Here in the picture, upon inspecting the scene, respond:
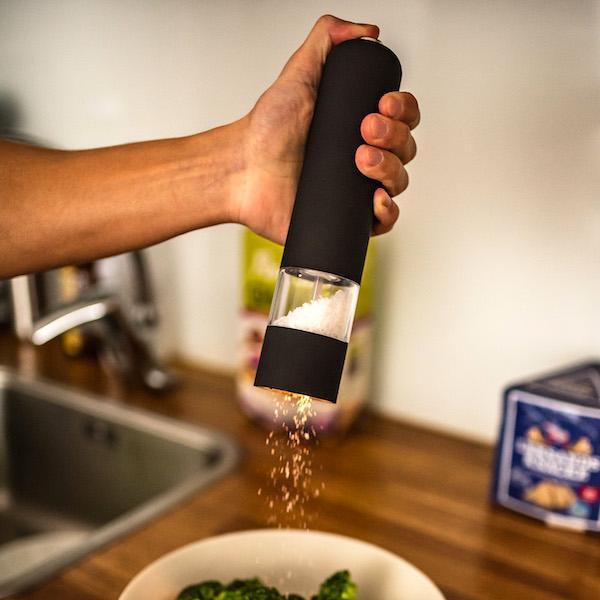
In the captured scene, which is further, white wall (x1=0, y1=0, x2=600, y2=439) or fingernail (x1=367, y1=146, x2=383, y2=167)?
white wall (x1=0, y1=0, x2=600, y2=439)

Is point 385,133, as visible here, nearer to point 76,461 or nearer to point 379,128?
point 379,128

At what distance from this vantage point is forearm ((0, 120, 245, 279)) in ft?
2.48

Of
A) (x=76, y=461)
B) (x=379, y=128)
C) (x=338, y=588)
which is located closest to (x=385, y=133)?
(x=379, y=128)

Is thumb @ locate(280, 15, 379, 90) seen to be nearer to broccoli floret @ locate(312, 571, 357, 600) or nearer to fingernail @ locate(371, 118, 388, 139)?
fingernail @ locate(371, 118, 388, 139)

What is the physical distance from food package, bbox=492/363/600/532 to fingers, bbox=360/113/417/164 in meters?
0.39

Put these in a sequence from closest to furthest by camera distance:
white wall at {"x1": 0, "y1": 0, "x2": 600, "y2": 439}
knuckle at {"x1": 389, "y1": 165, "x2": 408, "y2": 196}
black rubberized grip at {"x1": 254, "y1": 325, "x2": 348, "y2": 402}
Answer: black rubberized grip at {"x1": 254, "y1": 325, "x2": 348, "y2": 402} < knuckle at {"x1": 389, "y1": 165, "x2": 408, "y2": 196} < white wall at {"x1": 0, "y1": 0, "x2": 600, "y2": 439}

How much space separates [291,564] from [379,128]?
427mm

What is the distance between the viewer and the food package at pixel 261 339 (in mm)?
1095

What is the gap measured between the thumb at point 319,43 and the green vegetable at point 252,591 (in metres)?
0.45

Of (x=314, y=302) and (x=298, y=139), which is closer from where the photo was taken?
(x=314, y=302)

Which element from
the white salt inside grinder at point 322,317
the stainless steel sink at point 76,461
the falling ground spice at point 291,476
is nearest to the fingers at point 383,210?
the white salt inside grinder at point 322,317

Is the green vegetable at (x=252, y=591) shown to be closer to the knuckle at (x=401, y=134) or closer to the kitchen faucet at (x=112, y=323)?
the knuckle at (x=401, y=134)

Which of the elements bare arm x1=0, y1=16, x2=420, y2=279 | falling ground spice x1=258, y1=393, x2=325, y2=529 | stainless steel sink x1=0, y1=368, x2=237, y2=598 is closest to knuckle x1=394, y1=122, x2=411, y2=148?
bare arm x1=0, y1=16, x2=420, y2=279

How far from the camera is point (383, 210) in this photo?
64 cm
